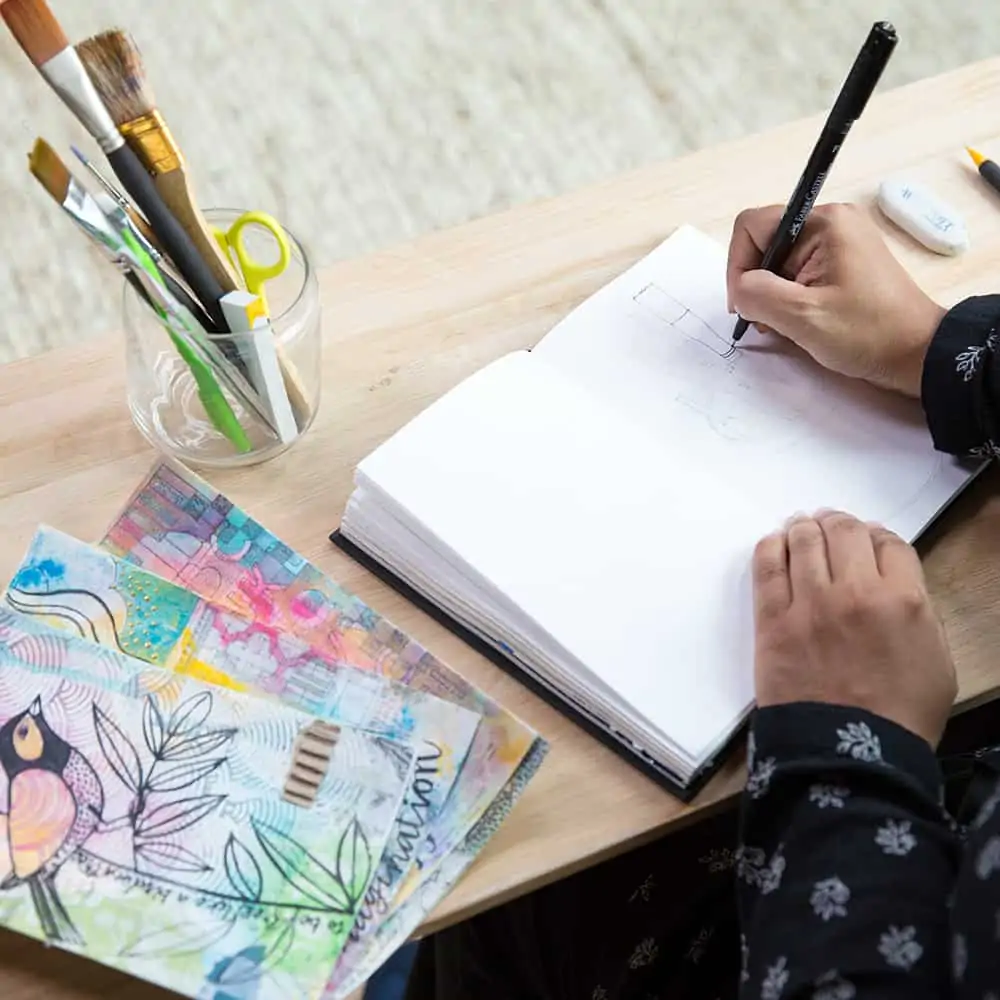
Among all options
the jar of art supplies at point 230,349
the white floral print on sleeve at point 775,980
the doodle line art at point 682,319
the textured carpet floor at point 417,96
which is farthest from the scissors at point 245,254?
the textured carpet floor at point 417,96

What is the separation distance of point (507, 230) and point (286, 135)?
2.53 ft

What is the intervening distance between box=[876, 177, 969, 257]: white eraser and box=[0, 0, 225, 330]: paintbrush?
457mm

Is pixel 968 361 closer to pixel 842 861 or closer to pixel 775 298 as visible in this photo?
pixel 775 298

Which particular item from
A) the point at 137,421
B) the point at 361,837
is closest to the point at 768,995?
the point at 361,837

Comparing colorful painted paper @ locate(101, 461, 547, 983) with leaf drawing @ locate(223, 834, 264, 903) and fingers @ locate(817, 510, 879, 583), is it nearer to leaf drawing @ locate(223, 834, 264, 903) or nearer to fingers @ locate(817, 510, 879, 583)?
leaf drawing @ locate(223, 834, 264, 903)

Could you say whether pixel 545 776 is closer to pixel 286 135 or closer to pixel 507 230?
pixel 507 230

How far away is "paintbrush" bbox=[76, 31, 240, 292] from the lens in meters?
0.61

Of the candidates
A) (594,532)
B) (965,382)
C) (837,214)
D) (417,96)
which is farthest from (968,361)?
(417,96)

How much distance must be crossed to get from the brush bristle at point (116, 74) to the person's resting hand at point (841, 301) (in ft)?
1.17

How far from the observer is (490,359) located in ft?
2.56

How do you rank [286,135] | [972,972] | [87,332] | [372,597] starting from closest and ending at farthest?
[972,972], [372,597], [87,332], [286,135]

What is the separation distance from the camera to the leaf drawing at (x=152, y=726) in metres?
0.61

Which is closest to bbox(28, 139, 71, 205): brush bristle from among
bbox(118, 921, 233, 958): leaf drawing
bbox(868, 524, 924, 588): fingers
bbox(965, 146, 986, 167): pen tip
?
bbox(118, 921, 233, 958): leaf drawing

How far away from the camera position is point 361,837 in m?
0.59
